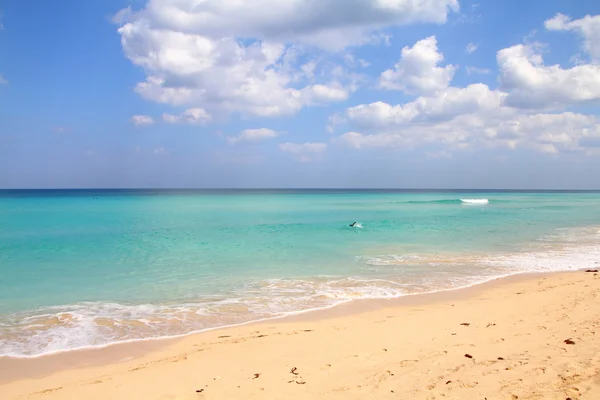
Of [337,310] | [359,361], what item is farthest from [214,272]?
[359,361]

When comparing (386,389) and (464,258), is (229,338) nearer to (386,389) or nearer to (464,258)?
(386,389)

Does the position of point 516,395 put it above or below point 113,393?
above

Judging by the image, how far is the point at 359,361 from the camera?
19.2 feet

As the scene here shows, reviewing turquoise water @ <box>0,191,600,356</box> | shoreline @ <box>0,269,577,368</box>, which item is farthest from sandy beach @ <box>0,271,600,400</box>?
turquoise water @ <box>0,191,600,356</box>

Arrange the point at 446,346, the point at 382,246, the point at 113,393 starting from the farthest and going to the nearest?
the point at 382,246 < the point at 446,346 < the point at 113,393

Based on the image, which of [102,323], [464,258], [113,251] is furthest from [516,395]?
[113,251]

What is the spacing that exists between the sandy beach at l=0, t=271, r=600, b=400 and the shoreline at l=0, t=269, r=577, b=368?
3.8 inches

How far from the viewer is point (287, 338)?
722 cm

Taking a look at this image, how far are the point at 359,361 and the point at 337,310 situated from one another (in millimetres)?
3643

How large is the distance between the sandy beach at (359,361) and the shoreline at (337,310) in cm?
10

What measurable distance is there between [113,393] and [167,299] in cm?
548

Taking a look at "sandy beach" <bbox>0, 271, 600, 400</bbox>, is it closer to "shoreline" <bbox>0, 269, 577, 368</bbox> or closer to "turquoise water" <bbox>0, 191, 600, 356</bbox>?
"shoreline" <bbox>0, 269, 577, 368</bbox>

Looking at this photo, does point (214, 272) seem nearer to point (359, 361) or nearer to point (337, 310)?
point (337, 310)

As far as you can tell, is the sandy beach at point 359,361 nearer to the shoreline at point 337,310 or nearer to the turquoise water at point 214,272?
the shoreline at point 337,310
